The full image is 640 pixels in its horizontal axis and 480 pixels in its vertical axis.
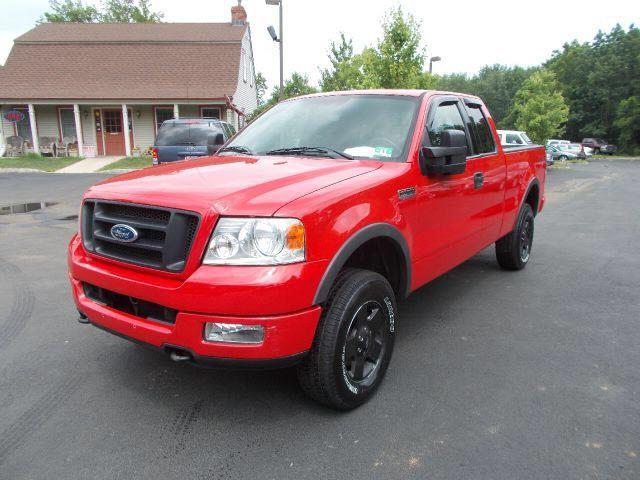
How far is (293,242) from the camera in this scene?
2.46 metres

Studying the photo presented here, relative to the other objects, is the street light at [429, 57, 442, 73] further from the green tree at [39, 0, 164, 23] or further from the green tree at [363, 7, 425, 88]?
the green tree at [39, 0, 164, 23]

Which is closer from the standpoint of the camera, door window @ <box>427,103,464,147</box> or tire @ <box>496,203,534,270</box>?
door window @ <box>427,103,464,147</box>

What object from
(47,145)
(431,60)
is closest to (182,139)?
(431,60)

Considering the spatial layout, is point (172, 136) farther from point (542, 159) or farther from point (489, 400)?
point (489, 400)

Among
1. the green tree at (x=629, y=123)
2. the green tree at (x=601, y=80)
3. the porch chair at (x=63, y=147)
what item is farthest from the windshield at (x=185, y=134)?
the green tree at (x=601, y=80)

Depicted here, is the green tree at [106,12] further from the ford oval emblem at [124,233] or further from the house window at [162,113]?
the ford oval emblem at [124,233]

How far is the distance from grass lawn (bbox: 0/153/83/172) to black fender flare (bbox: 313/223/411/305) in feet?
65.1

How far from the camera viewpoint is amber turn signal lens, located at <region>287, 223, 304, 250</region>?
2.45 m

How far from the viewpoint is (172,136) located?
1141cm

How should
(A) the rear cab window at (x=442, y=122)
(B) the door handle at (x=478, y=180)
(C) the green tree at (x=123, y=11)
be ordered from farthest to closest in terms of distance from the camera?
(C) the green tree at (x=123, y=11) → (B) the door handle at (x=478, y=180) → (A) the rear cab window at (x=442, y=122)

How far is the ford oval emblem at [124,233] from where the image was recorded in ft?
8.71

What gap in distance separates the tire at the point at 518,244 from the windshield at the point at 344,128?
2.52 metres

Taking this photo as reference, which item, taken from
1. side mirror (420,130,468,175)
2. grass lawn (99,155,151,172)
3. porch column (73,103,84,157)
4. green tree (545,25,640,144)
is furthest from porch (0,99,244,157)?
green tree (545,25,640,144)

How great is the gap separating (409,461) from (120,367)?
207cm
